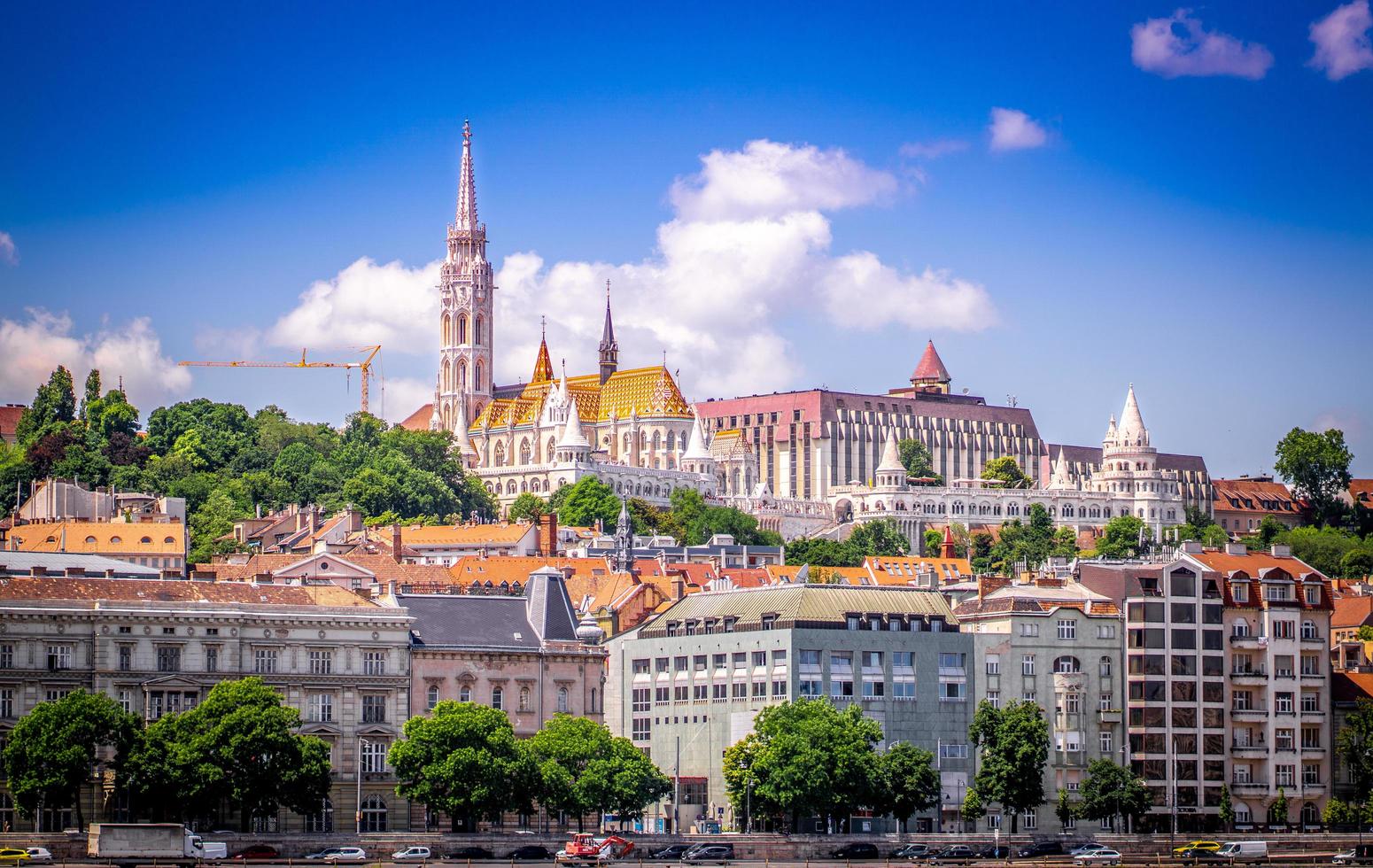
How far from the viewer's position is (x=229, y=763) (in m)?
116

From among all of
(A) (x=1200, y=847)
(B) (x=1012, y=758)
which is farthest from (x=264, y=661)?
(A) (x=1200, y=847)

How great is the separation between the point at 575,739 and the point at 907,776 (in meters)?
14.1

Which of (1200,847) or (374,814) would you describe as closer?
(1200,847)

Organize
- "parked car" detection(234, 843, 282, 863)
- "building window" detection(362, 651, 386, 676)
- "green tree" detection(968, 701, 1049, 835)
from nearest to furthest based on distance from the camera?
"parked car" detection(234, 843, 282, 863) < "green tree" detection(968, 701, 1049, 835) < "building window" detection(362, 651, 386, 676)

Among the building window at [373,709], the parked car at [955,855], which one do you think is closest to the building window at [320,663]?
the building window at [373,709]

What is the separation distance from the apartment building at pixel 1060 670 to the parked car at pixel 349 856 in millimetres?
37171

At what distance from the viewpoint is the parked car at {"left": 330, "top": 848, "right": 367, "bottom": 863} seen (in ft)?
354

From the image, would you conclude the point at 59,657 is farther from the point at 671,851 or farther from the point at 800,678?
the point at 800,678

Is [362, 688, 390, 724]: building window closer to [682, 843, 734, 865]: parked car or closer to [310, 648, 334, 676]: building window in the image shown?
[310, 648, 334, 676]: building window

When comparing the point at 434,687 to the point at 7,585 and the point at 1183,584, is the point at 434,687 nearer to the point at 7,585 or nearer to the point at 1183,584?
the point at 7,585

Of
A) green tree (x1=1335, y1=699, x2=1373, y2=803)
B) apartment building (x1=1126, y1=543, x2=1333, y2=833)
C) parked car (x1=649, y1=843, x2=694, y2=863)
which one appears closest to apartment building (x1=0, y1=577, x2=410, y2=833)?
parked car (x1=649, y1=843, x2=694, y2=863)

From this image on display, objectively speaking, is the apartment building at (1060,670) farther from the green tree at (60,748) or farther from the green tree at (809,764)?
the green tree at (60,748)

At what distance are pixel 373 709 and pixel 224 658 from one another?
22.9 feet

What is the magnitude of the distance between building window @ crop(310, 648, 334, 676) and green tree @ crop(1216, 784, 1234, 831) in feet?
138
